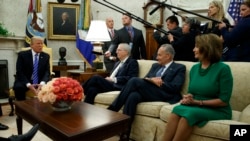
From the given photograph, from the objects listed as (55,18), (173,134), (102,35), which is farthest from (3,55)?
(173,134)

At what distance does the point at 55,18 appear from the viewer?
559cm

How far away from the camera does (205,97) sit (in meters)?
2.13

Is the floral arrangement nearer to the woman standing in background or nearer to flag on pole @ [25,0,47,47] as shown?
the woman standing in background

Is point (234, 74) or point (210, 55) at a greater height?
point (210, 55)

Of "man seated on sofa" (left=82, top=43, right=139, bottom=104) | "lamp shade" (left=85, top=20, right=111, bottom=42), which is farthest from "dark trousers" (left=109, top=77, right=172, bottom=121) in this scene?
"lamp shade" (left=85, top=20, right=111, bottom=42)

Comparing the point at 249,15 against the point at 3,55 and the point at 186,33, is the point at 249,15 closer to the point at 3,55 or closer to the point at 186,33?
the point at 186,33

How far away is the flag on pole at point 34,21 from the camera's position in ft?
16.5

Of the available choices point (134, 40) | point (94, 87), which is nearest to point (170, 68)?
point (94, 87)

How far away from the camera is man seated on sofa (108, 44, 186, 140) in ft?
8.61

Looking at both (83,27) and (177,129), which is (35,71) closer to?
(83,27)

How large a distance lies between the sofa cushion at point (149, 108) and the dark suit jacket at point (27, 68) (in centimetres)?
151

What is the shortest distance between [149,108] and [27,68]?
1.80 m

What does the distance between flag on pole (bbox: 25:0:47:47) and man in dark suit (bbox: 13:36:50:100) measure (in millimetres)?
1757

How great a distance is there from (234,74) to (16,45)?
4.22 metres
